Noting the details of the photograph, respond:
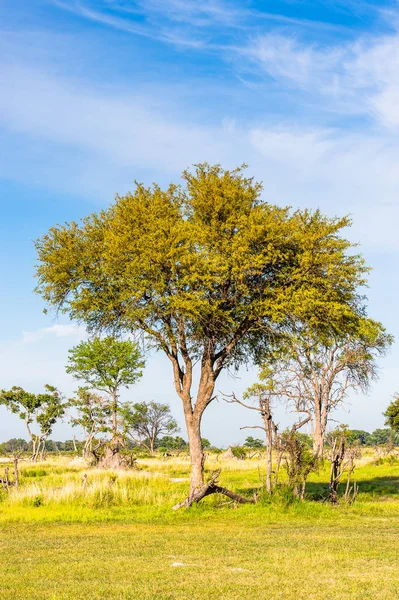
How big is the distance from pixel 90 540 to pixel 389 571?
284 inches

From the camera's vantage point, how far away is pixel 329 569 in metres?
10.5

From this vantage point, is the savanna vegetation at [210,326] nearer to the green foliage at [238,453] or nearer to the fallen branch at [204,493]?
the fallen branch at [204,493]

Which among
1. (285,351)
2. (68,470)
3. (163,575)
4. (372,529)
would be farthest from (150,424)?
(163,575)

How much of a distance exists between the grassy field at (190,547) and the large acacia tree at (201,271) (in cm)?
361

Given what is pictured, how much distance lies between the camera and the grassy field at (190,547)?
29.9 ft

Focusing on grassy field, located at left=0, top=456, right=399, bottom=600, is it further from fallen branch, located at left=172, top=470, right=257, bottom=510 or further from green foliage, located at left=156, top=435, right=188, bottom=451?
green foliage, located at left=156, top=435, right=188, bottom=451

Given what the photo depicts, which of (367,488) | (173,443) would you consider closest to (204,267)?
(367,488)

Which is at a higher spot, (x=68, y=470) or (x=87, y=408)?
(x=87, y=408)

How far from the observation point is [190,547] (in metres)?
13.2

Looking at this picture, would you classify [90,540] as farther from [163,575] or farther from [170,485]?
[170,485]

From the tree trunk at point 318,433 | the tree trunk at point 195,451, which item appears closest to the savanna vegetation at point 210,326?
the tree trunk at point 195,451

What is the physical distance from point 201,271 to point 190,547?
10.5 metres

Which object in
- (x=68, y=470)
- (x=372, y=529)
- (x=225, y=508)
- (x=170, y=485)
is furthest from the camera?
(x=68, y=470)

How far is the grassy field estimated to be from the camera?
911 centimetres
